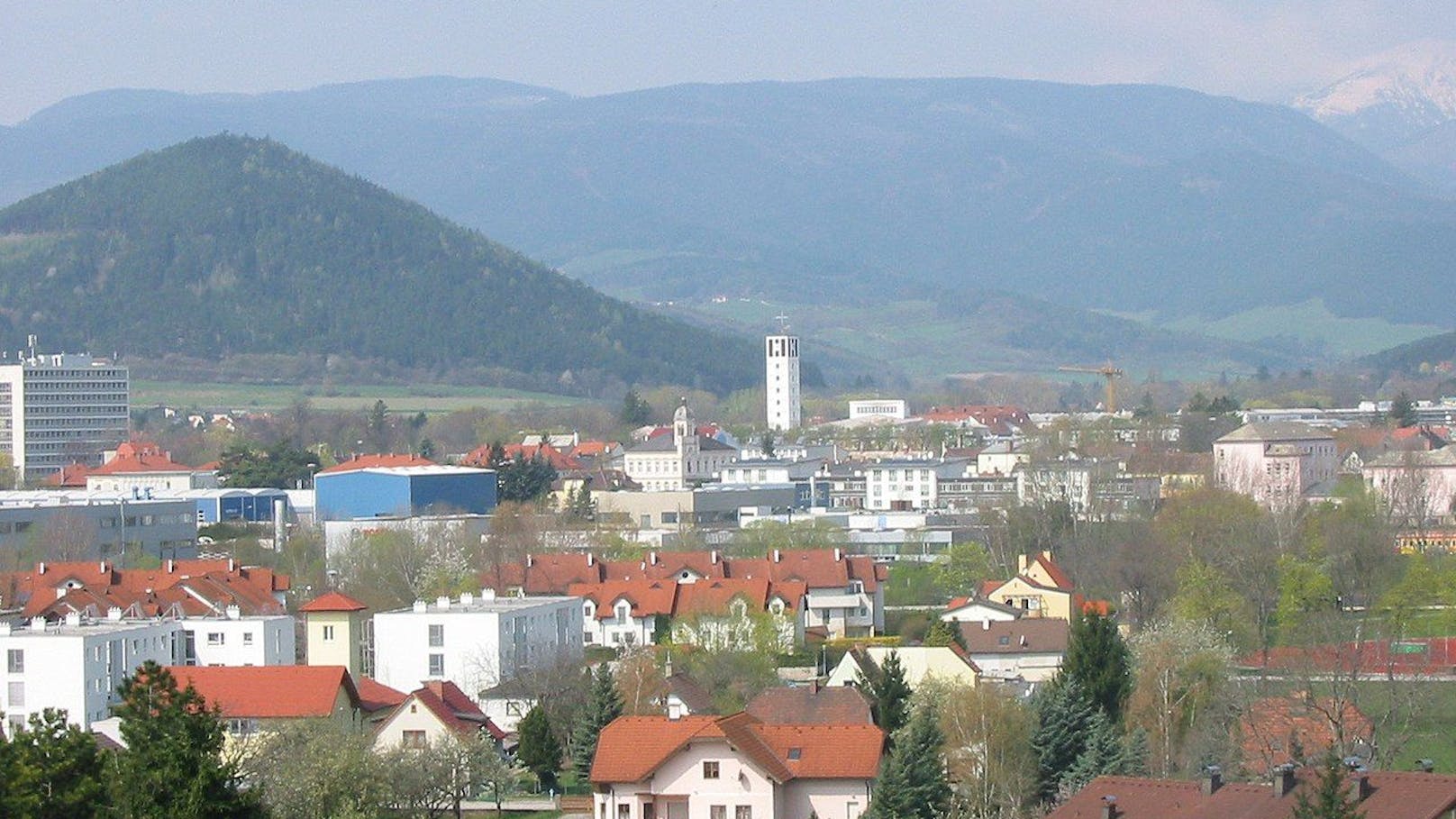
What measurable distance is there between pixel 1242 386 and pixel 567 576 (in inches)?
4756

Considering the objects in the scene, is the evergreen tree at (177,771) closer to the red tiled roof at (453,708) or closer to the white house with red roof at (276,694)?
the white house with red roof at (276,694)

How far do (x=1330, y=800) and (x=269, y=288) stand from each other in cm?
17162

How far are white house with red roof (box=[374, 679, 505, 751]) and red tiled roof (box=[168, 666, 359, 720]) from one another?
83 centimetres

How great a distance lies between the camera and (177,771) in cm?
2398

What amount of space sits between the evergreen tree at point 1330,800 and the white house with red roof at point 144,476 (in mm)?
65847

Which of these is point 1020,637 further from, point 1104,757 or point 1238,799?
point 1238,799

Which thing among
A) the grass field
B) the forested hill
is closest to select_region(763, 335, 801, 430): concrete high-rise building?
the grass field

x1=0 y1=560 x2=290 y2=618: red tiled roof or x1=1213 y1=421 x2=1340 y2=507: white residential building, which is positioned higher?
x1=1213 y1=421 x2=1340 y2=507: white residential building

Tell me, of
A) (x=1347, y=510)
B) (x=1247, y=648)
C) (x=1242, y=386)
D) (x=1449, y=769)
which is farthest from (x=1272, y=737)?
(x=1242, y=386)

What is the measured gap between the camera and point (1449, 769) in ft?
114

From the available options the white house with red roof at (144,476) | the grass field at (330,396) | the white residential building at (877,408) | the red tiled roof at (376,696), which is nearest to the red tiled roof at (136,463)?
the white house with red roof at (144,476)

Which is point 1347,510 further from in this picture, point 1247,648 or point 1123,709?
point 1123,709

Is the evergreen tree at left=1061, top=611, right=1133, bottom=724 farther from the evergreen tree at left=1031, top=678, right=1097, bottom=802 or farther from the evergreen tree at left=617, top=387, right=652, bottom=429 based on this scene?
the evergreen tree at left=617, top=387, right=652, bottom=429

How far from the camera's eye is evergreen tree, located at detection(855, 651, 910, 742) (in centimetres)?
3712
